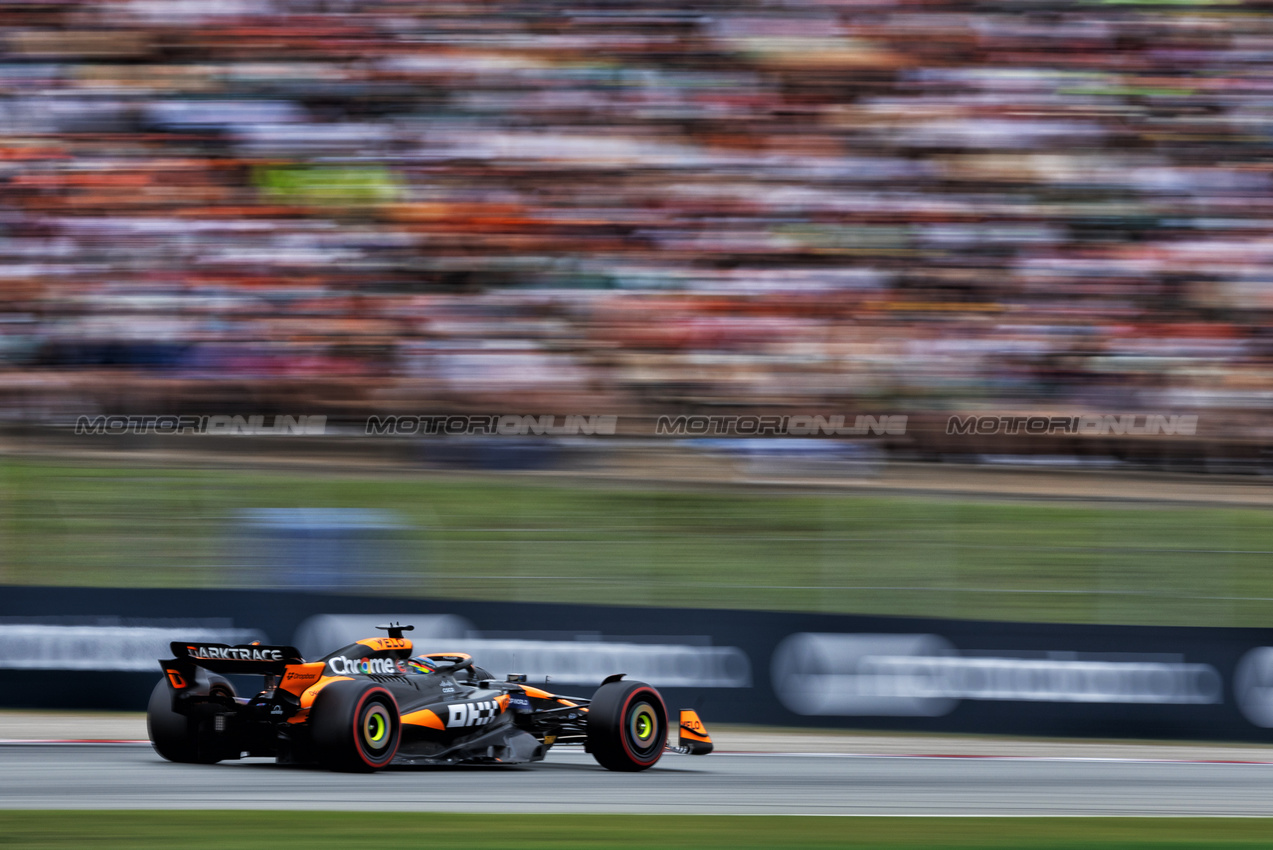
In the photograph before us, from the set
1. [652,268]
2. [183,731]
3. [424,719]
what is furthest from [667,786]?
[652,268]

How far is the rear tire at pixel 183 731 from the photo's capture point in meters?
7.32

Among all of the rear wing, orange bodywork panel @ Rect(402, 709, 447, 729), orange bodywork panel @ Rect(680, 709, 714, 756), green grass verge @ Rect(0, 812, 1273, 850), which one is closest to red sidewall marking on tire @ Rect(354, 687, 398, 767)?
orange bodywork panel @ Rect(402, 709, 447, 729)

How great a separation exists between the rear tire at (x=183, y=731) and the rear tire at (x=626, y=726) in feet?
6.10

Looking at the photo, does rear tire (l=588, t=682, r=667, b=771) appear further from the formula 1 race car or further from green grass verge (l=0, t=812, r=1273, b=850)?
green grass verge (l=0, t=812, r=1273, b=850)

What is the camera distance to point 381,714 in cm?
707

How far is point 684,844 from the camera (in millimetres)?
5305

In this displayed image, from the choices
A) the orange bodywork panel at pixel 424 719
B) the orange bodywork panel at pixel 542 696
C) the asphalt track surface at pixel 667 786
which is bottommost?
the asphalt track surface at pixel 667 786

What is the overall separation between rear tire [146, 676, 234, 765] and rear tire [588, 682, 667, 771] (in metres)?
1.86

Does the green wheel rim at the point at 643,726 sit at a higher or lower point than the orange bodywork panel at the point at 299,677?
lower

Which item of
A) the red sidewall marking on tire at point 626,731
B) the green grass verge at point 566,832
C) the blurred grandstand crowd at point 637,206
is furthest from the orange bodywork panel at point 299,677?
the blurred grandstand crowd at point 637,206

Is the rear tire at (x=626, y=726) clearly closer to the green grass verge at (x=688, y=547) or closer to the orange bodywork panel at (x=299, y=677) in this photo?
the orange bodywork panel at (x=299, y=677)

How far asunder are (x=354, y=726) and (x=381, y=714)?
223 mm

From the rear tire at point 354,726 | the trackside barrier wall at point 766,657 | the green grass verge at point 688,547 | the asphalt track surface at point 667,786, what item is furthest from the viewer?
the green grass verge at point 688,547

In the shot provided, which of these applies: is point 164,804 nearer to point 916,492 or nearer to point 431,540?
point 431,540
